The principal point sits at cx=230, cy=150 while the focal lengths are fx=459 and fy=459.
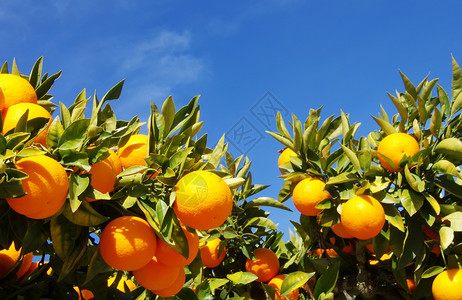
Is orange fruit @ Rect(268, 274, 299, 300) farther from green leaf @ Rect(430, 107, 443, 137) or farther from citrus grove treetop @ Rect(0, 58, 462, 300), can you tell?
green leaf @ Rect(430, 107, 443, 137)

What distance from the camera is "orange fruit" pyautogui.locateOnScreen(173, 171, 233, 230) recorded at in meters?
1.30

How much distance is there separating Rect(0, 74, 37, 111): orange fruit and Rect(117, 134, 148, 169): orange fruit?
1.17 feet

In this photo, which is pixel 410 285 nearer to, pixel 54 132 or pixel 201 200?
pixel 201 200

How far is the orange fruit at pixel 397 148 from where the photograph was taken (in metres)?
2.22

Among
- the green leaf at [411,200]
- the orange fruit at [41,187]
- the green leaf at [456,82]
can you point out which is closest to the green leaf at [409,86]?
the green leaf at [456,82]

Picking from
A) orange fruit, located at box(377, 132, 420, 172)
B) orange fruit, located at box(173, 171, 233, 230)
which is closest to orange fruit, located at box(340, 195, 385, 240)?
orange fruit, located at box(377, 132, 420, 172)

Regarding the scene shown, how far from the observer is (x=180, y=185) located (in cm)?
134

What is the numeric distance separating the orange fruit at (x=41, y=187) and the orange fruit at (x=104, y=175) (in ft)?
0.29

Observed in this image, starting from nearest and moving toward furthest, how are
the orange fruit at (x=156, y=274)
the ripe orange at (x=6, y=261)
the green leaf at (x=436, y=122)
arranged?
the orange fruit at (x=156, y=274) → the ripe orange at (x=6, y=261) → the green leaf at (x=436, y=122)

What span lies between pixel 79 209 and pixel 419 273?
5.77 feet

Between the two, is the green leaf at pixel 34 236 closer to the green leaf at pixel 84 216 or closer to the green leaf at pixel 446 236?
the green leaf at pixel 84 216

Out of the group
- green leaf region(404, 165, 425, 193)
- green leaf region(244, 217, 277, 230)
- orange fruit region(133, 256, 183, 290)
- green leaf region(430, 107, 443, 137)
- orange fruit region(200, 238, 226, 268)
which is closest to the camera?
orange fruit region(133, 256, 183, 290)

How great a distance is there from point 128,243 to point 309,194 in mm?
1139

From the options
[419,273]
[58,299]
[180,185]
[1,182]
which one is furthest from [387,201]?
[1,182]
